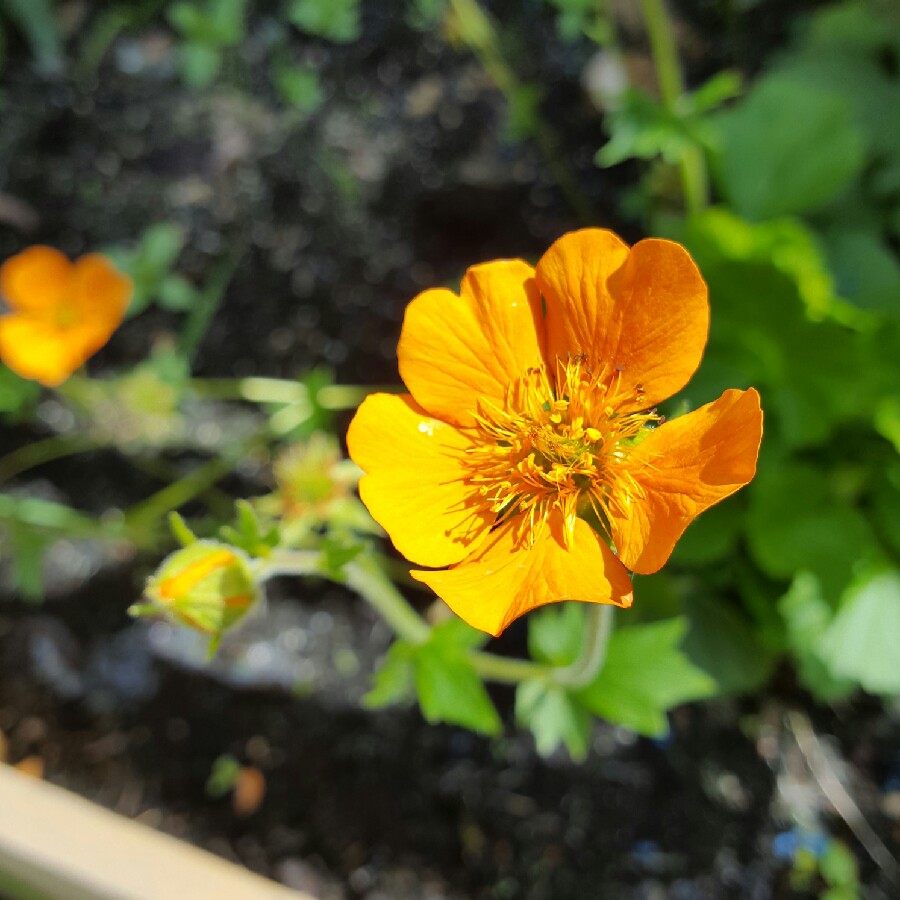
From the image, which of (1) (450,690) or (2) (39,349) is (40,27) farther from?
(1) (450,690)

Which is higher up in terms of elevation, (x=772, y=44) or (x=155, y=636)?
(x=772, y=44)

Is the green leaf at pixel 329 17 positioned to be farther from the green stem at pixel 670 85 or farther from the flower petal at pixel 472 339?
the flower petal at pixel 472 339

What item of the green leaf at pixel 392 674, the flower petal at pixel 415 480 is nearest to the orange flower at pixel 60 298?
the green leaf at pixel 392 674

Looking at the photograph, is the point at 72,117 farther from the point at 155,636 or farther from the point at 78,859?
the point at 78,859

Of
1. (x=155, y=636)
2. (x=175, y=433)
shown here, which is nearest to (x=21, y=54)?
(x=175, y=433)

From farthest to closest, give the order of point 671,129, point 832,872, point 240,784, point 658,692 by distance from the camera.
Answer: point 240,784, point 832,872, point 671,129, point 658,692

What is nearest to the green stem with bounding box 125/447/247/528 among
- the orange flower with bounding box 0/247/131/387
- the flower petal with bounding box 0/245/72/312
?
the orange flower with bounding box 0/247/131/387

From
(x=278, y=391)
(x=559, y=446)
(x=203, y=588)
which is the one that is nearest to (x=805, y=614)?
(x=559, y=446)
